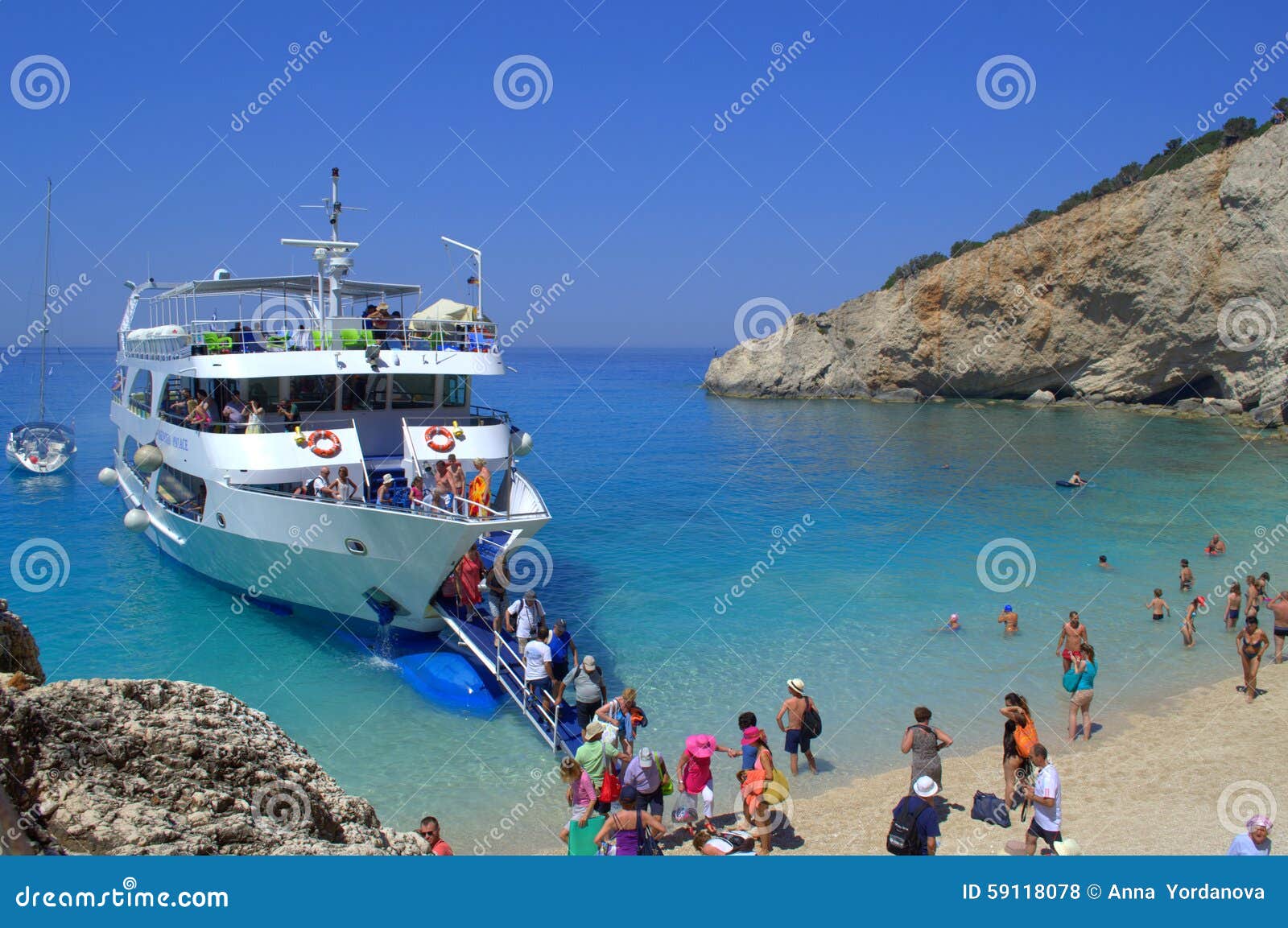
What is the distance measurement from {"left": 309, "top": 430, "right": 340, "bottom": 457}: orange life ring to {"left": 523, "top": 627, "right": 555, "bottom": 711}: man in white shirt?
532 cm

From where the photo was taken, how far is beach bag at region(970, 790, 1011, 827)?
922 centimetres

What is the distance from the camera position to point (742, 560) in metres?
22.0

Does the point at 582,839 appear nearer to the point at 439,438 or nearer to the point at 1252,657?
the point at 439,438

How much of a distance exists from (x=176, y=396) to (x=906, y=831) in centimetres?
1725

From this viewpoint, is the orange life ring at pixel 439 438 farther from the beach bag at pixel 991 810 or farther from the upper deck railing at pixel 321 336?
the beach bag at pixel 991 810

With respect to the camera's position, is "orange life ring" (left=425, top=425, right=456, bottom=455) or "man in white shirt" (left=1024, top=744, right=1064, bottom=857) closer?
"man in white shirt" (left=1024, top=744, right=1064, bottom=857)

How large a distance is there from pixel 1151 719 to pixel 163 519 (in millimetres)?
19202

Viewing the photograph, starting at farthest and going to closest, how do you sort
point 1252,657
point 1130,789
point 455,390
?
point 455,390
point 1252,657
point 1130,789

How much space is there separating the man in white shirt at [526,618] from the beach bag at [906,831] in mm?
6378

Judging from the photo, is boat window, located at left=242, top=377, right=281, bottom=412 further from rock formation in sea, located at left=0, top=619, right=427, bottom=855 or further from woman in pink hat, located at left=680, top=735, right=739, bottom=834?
rock formation in sea, located at left=0, top=619, right=427, bottom=855

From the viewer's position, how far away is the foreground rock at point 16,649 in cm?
523

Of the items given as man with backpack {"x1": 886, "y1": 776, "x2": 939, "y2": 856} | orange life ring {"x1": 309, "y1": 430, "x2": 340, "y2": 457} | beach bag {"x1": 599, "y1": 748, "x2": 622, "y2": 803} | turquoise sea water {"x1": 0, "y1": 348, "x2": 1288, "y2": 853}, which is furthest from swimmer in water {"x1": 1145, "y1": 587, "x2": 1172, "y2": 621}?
orange life ring {"x1": 309, "y1": 430, "x2": 340, "y2": 457}

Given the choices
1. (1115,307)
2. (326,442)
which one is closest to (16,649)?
(326,442)

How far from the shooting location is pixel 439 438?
1517cm
